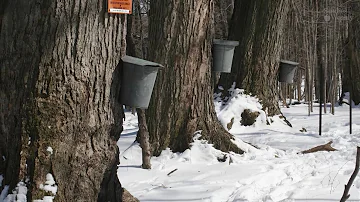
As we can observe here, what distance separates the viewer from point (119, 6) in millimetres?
2867

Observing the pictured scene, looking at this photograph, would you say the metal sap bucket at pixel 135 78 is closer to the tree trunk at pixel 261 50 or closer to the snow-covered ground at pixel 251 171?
the snow-covered ground at pixel 251 171

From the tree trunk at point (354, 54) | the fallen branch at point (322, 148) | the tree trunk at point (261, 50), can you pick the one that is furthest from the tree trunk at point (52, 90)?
the tree trunk at point (354, 54)

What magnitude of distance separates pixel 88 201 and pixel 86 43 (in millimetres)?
1007

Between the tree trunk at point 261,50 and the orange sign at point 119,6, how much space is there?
4853 mm

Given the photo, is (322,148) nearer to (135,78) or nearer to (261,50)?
(261,50)

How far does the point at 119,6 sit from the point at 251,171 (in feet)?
8.18

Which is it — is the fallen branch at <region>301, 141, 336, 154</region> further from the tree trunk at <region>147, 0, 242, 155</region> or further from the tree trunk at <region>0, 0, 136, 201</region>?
the tree trunk at <region>0, 0, 136, 201</region>

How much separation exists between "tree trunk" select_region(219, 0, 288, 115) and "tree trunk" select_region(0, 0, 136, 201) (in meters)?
5.00

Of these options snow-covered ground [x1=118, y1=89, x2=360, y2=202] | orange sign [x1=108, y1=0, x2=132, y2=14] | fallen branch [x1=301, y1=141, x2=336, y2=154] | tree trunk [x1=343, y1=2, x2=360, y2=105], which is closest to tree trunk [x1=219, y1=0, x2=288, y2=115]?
snow-covered ground [x1=118, y1=89, x2=360, y2=202]

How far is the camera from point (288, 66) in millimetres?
7832

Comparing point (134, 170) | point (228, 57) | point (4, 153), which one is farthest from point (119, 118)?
point (228, 57)

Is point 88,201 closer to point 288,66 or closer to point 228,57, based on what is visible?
point 228,57

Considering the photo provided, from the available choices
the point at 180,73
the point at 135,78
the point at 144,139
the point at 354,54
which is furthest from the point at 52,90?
the point at 354,54

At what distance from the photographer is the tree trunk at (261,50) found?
7504mm
